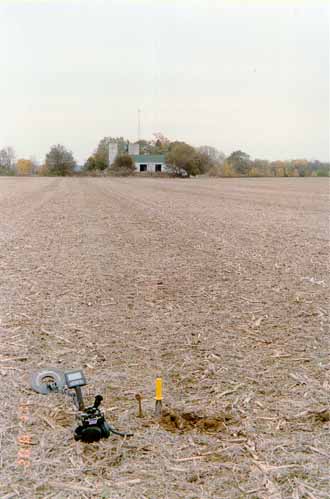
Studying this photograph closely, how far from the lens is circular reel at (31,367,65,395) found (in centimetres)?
294

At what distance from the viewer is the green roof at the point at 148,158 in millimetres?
70887

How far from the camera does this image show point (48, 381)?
307cm

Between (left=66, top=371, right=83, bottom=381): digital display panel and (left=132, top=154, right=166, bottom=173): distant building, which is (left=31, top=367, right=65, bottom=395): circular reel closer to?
(left=66, top=371, right=83, bottom=381): digital display panel

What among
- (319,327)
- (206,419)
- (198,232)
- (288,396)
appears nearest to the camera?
(206,419)

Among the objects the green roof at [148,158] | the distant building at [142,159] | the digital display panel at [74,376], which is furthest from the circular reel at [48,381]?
the distant building at [142,159]

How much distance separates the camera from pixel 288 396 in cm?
292

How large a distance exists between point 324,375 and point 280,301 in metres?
1.62

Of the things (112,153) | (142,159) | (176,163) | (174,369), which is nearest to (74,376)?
(174,369)

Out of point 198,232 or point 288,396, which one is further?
point 198,232

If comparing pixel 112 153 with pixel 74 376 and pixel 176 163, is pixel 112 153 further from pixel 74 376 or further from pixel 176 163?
pixel 74 376

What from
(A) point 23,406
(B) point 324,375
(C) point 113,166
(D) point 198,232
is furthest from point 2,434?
(C) point 113,166

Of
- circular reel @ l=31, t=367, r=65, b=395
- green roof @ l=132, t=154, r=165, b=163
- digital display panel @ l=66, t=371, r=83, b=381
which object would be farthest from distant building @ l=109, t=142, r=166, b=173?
digital display panel @ l=66, t=371, r=83, b=381

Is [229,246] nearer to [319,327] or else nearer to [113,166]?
[319,327]

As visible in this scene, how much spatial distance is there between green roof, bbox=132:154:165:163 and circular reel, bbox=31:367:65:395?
224 feet
